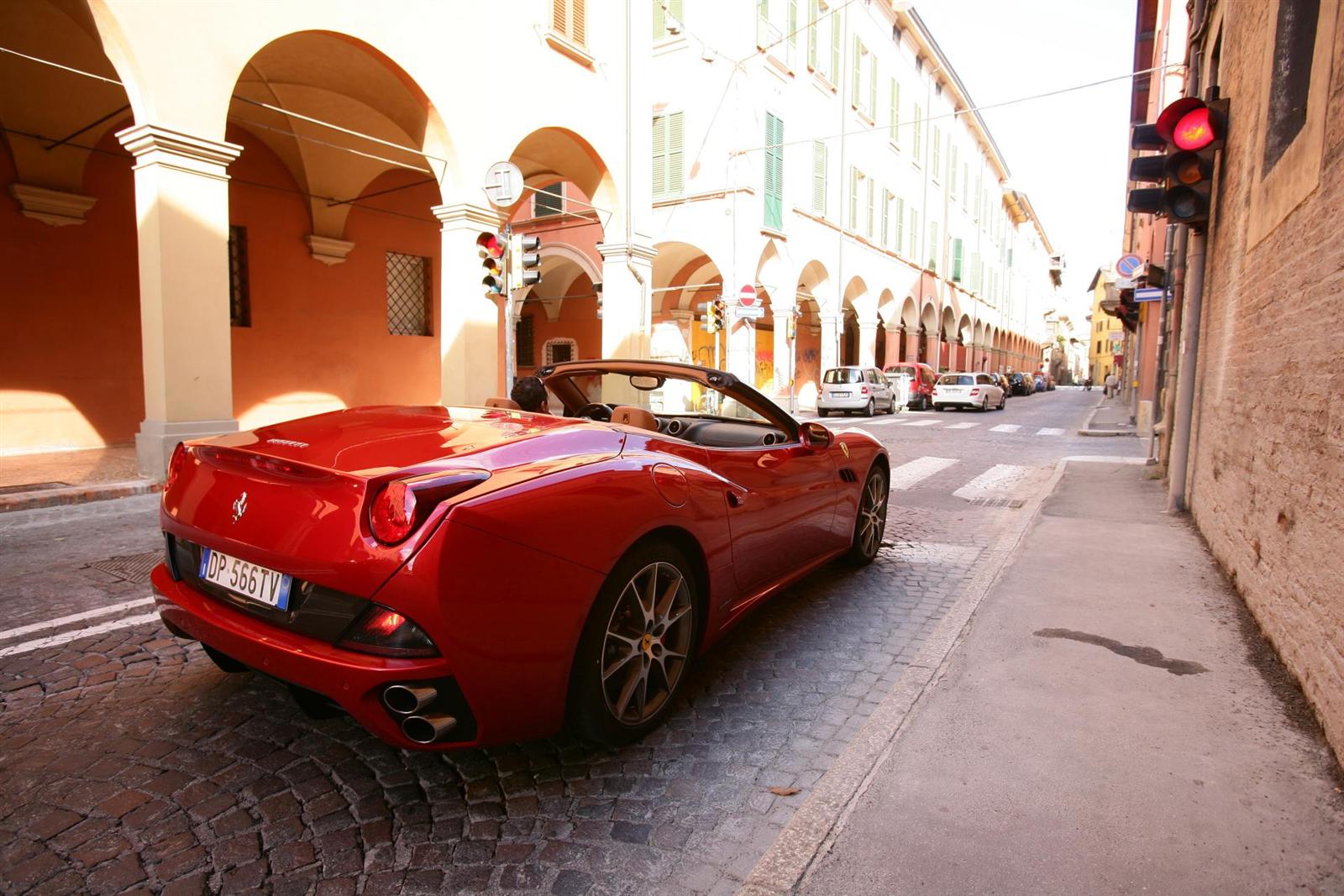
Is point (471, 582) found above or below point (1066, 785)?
above

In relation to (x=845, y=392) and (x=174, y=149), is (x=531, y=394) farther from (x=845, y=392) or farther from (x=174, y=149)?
(x=845, y=392)

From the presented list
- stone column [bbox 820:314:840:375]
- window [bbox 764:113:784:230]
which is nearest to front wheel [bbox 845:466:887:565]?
window [bbox 764:113:784:230]

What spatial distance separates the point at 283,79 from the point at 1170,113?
11934 millimetres

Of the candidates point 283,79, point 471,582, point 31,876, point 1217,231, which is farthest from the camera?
point 283,79

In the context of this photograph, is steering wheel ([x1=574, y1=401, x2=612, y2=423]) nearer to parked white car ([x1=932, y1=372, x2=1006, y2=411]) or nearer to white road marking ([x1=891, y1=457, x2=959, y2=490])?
white road marking ([x1=891, y1=457, x2=959, y2=490])

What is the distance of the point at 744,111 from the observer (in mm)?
21625

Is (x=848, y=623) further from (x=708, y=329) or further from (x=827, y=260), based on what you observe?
(x=827, y=260)

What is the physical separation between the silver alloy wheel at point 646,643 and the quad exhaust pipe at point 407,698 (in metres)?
0.60

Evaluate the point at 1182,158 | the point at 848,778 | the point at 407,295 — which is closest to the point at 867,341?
the point at 407,295

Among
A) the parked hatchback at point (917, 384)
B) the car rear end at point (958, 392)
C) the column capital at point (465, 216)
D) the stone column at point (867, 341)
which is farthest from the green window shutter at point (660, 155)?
the car rear end at point (958, 392)

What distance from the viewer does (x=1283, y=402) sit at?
3.66 m

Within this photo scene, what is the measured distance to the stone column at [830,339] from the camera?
27000 millimetres

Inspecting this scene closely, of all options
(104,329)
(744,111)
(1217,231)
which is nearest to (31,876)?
(1217,231)

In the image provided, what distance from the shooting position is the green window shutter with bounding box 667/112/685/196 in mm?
22125
